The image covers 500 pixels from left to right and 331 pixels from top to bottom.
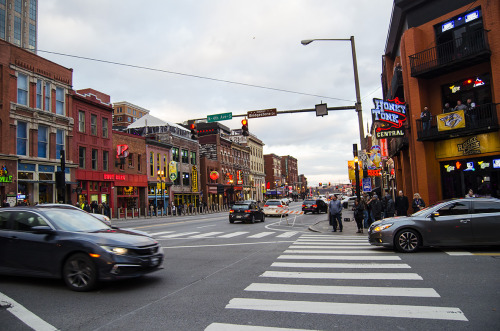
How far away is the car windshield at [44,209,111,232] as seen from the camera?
7.18 meters

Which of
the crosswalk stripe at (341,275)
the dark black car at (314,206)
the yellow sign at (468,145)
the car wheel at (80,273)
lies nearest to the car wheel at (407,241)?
the crosswalk stripe at (341,275)

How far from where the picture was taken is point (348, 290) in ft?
21.2

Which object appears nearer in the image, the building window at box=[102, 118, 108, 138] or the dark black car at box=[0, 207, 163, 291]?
the dark black car at box=[0, 207, 163, 291]

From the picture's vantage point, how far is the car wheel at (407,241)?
10.2 metres

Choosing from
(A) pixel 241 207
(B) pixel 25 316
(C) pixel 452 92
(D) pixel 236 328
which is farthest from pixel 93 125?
(D) pixel 236 328

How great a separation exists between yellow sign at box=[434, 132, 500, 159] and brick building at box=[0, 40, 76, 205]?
82.1ft

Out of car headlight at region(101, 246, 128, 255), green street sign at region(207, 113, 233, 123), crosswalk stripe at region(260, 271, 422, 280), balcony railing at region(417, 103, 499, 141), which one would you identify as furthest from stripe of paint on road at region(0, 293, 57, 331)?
balcony railing at region(417, 103, 499, 141)

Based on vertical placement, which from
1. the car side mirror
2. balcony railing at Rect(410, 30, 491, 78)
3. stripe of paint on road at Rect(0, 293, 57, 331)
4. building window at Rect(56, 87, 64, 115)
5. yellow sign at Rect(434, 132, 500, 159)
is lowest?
stripe of paint on road at Rect(0, 293, 57, 331)

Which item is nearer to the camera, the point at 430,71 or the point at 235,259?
the point at 235,259

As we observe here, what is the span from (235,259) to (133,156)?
3677 cm

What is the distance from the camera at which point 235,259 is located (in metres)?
10.1

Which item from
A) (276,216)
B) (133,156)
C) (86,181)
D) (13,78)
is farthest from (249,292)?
(133,156)

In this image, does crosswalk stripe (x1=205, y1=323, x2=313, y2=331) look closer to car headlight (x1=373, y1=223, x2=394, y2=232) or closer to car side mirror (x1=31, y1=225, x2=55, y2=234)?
car side mirror (x1=31, y1=225, x2=55, y2=234)

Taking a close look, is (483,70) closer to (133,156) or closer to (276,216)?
(276,216)
